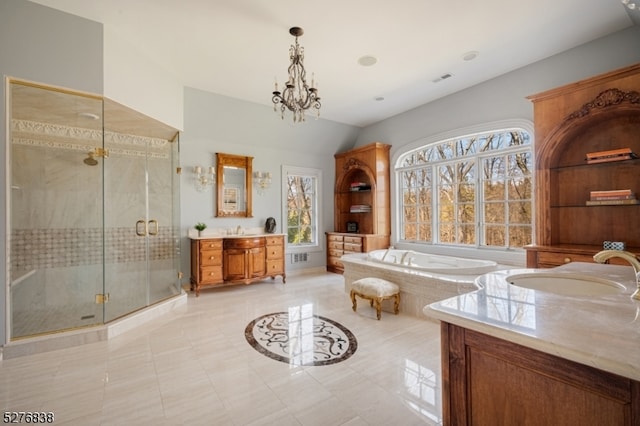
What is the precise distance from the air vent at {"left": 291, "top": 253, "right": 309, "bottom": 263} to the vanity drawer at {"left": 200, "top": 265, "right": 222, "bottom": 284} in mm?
1774

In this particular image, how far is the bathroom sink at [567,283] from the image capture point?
1.47 meters

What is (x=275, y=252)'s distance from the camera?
17.7 ft

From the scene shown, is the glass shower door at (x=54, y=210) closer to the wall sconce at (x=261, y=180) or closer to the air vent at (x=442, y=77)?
the wall sconce at (x=261, y=180)

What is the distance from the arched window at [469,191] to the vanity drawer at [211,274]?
346cm

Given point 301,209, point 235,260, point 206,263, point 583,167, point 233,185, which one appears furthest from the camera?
point 301,209

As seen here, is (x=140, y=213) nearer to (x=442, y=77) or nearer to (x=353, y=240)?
(x=353, y=240)

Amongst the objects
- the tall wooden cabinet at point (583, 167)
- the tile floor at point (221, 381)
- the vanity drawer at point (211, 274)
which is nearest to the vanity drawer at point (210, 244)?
the vanity drawer at point (211, 274)

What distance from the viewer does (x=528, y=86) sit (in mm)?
3779

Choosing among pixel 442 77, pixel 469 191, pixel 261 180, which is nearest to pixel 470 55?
pixel 442 77

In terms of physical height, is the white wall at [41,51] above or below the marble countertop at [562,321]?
above

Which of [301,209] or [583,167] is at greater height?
[583,167]

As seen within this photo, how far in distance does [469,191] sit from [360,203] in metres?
2.48

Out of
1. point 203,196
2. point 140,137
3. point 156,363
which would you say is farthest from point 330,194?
point 156,363

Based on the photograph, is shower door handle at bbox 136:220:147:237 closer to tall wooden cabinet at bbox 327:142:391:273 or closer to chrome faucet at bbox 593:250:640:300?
tall wooden cabinet at bbox 327:142:391:273
